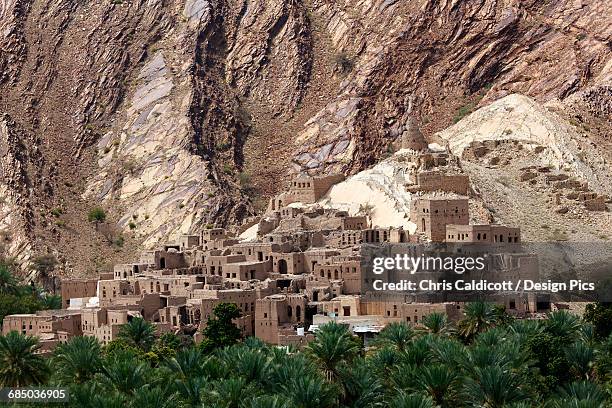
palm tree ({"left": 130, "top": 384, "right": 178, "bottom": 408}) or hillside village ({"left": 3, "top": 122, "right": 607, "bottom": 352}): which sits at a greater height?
hillside village ({"left": 3, "top": 122, "right": 607, "bottom": 352})

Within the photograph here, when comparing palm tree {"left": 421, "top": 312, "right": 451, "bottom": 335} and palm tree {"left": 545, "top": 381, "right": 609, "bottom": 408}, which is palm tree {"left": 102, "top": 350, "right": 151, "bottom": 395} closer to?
palm tree {"left": 545, "top": 381, "right": 609, "bottom": 408}

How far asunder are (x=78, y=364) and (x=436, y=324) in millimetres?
19977

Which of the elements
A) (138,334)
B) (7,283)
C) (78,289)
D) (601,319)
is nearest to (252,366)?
(138,334)

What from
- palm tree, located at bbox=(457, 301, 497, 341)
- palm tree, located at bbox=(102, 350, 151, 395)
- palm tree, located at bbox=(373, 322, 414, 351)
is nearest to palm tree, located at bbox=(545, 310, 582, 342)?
palm tree, located at bbox=(457, 301, 497, 341)

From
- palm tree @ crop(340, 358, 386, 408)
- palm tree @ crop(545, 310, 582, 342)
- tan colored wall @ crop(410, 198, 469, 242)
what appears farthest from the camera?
tan colored wall @ crop(410, 198, 469, 242)

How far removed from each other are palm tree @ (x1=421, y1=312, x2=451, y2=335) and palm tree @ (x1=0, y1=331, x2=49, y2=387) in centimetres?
2034

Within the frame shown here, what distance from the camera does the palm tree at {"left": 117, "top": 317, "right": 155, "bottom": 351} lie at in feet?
297

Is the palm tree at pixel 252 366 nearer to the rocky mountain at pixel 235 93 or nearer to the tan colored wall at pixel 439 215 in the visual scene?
the tan colored wall at pixel 439 215

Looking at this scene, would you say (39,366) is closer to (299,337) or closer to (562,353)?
(299,337)

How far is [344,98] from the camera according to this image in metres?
157

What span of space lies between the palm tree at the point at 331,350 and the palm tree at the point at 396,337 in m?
4.36

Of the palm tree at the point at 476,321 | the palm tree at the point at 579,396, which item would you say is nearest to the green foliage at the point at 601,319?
the palm tree at the point at 476,321

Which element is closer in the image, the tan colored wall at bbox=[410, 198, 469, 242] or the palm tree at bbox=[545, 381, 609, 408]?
the palm tree at bbox=[545, 381, 609, 408]

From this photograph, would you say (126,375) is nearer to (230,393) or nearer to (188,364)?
(188,364)
